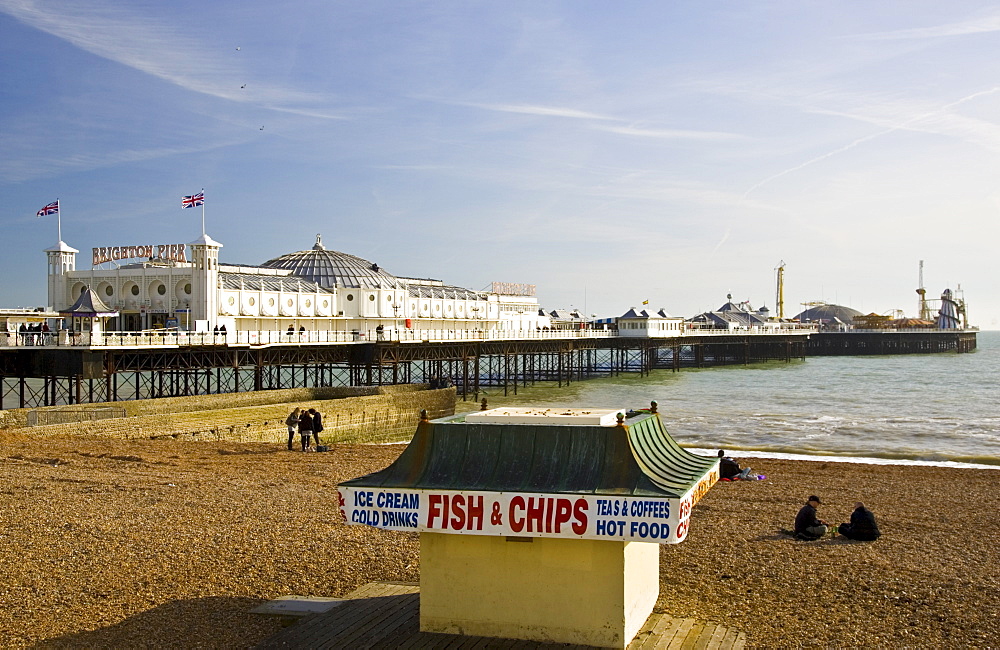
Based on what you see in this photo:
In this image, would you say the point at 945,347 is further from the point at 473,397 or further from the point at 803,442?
the point at 803,442

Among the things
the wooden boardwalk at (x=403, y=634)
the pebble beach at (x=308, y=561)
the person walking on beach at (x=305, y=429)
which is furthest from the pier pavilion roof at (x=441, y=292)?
the wooden boardwalk at (x=403, y=634)

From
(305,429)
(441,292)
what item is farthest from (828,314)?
(305,429)

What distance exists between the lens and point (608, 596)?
283 inches

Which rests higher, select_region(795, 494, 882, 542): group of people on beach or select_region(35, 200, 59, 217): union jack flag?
select_region(35, 200, 59, 217): union jack flag

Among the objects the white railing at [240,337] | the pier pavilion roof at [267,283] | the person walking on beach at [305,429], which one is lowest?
the person walking on beach at [305,429]

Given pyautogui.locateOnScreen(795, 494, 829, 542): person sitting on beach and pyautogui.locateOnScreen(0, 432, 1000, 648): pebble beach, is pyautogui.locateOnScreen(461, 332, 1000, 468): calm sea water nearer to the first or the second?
pyautogui.locateOnScreen(0, 432, 1000, 648): pebble beach

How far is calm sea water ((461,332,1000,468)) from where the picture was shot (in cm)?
2958

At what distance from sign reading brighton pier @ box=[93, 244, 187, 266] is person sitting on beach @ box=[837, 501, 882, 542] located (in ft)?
128

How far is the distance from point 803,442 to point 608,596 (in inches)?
1010

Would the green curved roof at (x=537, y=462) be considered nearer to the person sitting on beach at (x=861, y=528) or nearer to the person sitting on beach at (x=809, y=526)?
the person sitting on beach at (x=809, y=526)

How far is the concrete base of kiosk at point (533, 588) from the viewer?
720cm

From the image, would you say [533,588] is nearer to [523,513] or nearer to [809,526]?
[523,513]

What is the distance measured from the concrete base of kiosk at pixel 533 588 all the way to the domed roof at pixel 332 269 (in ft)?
157

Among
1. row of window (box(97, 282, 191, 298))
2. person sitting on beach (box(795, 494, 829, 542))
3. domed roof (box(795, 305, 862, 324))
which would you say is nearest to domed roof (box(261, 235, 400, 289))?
row of window (box(97, 282, 191, 298))
